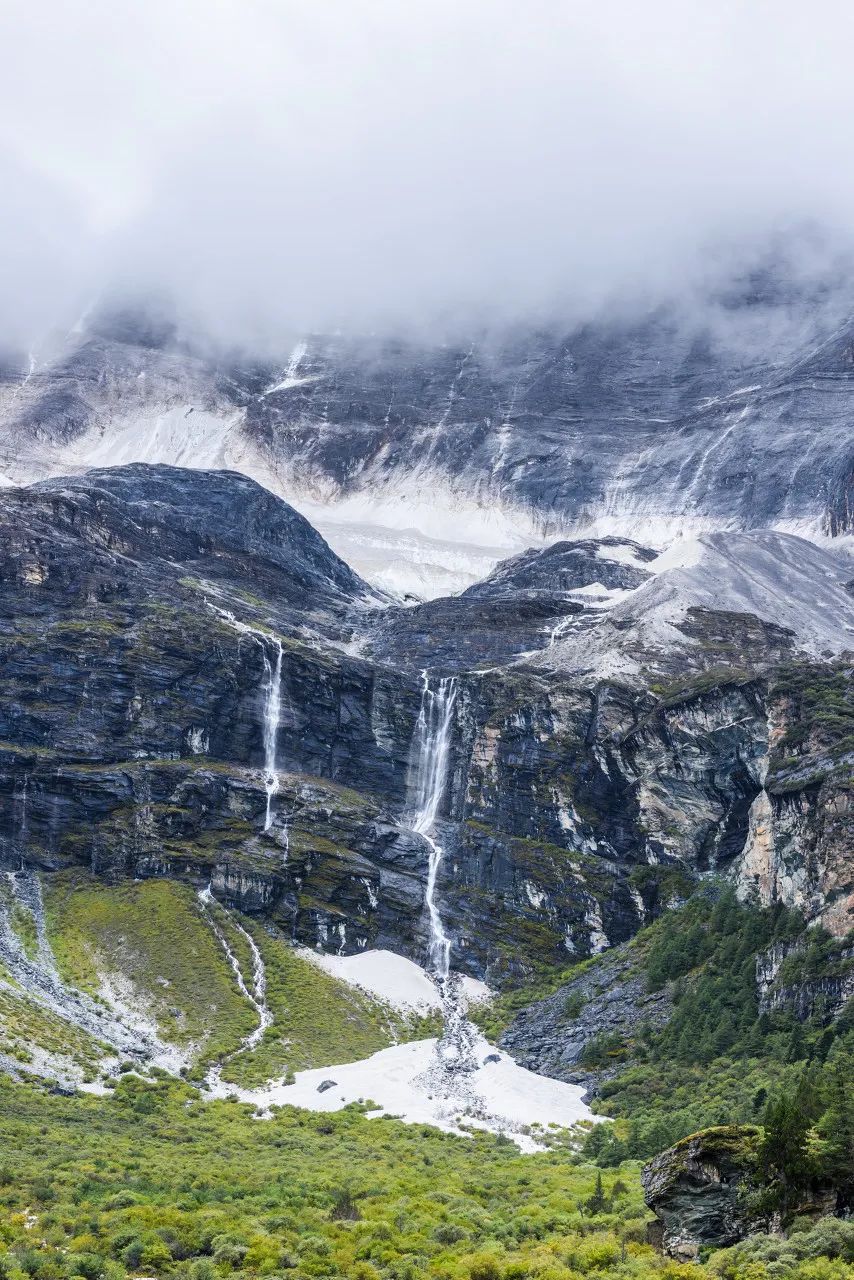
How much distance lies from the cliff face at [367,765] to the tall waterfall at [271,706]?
0.25 m

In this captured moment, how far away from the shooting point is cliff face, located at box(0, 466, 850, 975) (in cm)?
9419

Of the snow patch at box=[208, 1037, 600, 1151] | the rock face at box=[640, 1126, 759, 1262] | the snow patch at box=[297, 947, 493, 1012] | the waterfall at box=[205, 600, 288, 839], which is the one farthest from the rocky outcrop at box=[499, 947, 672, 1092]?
the rock face at box=[640, 1126, 759, 1262]

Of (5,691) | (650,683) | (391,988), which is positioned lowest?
(391,988)

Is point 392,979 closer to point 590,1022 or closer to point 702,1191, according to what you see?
point 590,1022

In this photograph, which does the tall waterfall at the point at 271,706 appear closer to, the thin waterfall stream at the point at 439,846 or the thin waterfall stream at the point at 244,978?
the thin waterfall stream at the point at 439,846

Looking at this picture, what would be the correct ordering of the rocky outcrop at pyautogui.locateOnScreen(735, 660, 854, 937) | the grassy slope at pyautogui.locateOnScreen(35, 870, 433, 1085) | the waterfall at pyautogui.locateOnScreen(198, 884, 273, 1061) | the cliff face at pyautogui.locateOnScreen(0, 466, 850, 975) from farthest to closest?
the cliff face at pyautogui.locateOnScreen(0, 466, 850, 975)
the waterfall at pyautogui.locateOnScreen(198, 884, 273, 1061)
the grassy slope at pyautogui.locateOnScreen(35, 870, 433, 1085)
the rocky outcrop at pyautogui.locateOnScreen(735, 660, 854, 937)

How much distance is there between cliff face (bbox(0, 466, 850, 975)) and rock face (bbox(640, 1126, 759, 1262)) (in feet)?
121

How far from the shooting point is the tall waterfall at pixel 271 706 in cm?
10700

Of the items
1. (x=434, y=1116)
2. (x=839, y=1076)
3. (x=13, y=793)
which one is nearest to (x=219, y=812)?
(x=13, y=793)

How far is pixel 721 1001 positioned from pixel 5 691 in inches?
2636

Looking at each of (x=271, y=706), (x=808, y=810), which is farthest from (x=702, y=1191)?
(x=271, y=706)

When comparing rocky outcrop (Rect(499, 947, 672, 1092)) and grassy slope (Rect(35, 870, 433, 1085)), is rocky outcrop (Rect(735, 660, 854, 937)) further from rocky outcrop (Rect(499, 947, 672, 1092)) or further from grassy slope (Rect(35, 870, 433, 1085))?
grassy slope (Rect(35, 870, 433, 1085))

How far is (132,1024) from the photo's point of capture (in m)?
74.9

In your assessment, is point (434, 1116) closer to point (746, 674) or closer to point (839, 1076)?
point (839, 1076)
